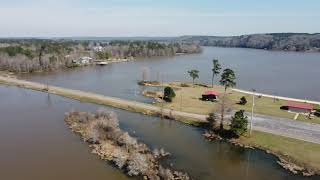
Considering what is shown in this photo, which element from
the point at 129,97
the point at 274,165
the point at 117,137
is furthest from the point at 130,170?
the point at 129,97

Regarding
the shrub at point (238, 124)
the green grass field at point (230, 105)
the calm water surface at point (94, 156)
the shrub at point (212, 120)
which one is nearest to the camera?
the calm water surface at point (94, 156)

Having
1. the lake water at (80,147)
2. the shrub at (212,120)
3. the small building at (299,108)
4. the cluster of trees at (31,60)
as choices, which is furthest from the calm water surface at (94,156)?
the cluster of trees at (31,60)

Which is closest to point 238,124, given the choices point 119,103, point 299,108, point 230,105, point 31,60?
point 230,105

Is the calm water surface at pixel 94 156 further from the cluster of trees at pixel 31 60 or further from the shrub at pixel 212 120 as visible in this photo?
the cluster of trees at pixel 31 60

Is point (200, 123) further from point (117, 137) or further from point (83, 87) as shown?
A: point (83, 87)

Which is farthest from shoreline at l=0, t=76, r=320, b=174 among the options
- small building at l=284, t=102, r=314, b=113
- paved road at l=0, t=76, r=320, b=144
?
small building at l=284, t=102, r=314, b=113

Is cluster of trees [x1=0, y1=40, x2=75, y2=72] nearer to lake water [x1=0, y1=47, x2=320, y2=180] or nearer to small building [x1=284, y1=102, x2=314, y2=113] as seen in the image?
lake water [x1=0, y1=47, x2=320, y2=180]
